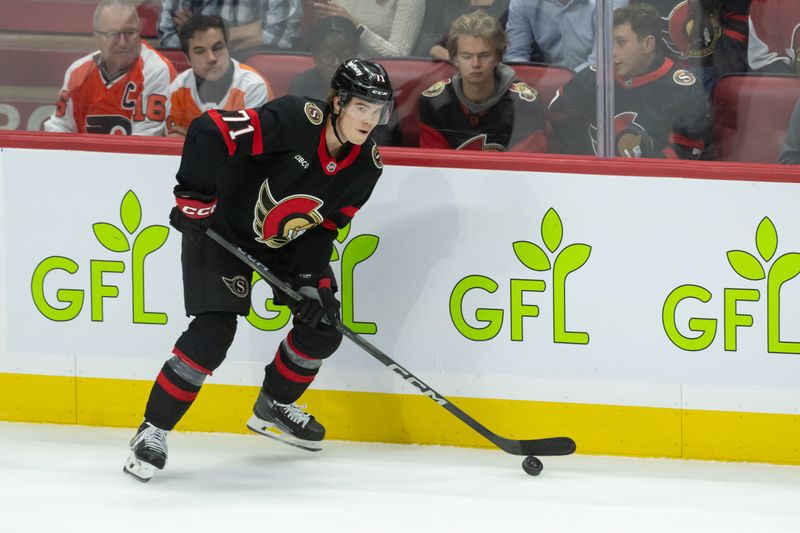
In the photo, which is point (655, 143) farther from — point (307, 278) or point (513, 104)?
point (307, 278)

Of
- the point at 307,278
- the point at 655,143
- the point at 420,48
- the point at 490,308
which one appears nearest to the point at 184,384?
the point at 307,278

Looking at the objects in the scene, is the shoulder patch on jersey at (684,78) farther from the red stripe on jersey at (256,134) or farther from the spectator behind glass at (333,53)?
the red stripe on jersey at (256,134)

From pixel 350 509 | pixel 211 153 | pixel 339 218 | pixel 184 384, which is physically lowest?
pixel 350 509

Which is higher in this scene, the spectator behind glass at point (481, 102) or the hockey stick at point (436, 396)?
the spectator behind glass at point (481, 102)

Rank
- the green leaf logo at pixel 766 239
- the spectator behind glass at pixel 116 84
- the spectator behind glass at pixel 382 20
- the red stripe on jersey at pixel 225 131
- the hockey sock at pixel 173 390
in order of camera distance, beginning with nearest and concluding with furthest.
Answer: the red stripe on jersey at pixel 225 131
the hockey sock at pixel 173 390
the green leaf logo at pixel 766 239
the spectator behind glass at pixel 382 20
the spectator behind glass at pixel 116 84

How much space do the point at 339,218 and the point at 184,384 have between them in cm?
57

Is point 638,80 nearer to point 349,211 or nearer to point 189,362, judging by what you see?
point 349,211

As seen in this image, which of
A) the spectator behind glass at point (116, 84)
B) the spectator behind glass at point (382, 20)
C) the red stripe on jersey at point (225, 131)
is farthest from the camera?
the spectator behind glass at point (116, 84)

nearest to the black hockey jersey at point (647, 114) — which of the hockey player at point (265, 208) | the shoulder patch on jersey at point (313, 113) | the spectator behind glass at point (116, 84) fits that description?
the hockey player at point (265, 208)

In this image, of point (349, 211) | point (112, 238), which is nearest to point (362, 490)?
point (349, 211)

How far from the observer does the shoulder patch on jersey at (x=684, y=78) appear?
342 centimetres

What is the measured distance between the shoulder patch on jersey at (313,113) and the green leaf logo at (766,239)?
3.74ft

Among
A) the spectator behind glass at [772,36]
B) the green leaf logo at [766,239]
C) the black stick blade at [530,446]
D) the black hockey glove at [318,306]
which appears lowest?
the black stick blade at [530,446]

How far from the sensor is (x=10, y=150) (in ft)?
12.3
